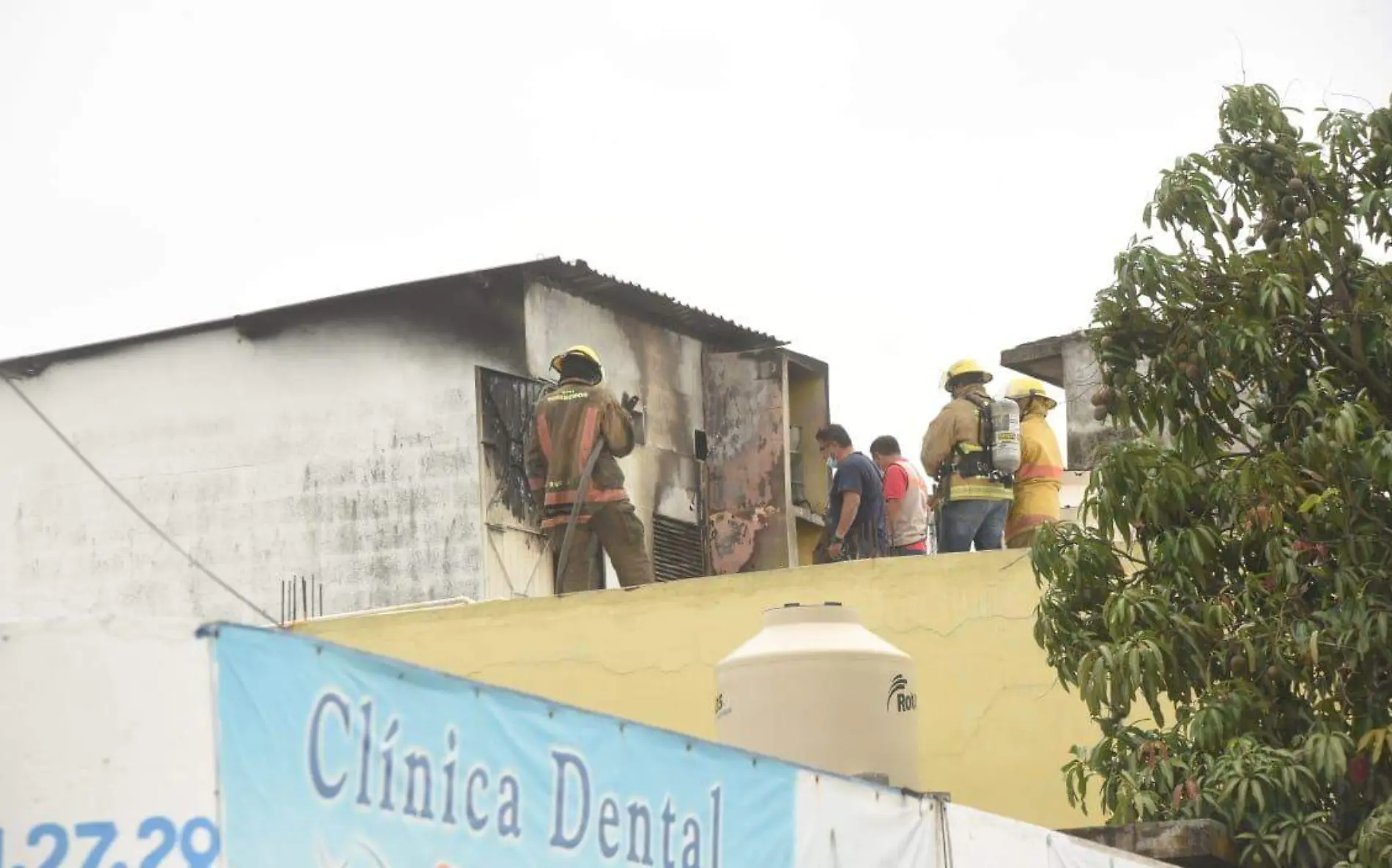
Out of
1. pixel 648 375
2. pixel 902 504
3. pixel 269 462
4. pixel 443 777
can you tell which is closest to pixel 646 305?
pixel 648 375

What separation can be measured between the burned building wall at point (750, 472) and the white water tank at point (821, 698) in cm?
1083

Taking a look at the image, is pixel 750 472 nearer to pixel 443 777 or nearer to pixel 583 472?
pixel 583 472

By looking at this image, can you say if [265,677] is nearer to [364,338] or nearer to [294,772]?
[294,772]

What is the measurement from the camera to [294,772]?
5488 mm

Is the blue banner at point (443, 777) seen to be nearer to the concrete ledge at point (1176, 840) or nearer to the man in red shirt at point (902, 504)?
the concrete ledge at point (1176, 840)

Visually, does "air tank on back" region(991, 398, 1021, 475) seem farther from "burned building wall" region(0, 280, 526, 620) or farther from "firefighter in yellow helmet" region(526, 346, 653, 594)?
"burned building wall" region(0, 280, 526, 620)

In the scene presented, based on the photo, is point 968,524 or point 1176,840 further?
point 968,524

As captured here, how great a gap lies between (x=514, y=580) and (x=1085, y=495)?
395 inches

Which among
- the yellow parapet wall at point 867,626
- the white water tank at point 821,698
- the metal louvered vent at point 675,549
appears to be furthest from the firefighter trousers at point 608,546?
the metal louvered vent at point 675,549

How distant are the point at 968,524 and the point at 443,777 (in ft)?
28.6

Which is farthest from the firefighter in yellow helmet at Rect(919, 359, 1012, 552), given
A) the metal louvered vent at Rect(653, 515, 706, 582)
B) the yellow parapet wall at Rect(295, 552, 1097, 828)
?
the metal louvered vent at Rect(653, 515, 706, 582)

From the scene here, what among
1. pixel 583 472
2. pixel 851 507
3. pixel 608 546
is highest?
pixel 583 472

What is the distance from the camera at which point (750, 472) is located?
21469 mm

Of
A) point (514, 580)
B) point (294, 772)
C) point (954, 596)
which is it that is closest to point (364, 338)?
point (514, 580)
